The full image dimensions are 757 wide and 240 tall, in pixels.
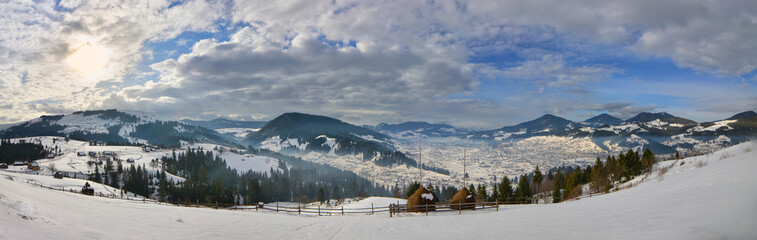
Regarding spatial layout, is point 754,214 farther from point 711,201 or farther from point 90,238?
point 90,238

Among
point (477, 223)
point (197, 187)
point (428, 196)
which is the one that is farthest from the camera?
point (197, 187)

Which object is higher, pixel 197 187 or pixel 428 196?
pixel 428 196

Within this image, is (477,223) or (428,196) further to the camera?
(428,196)

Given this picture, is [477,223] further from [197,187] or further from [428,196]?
[197,187]

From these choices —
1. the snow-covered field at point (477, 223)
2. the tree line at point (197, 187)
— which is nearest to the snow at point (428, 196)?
the snow-covered field at point (477, 223)

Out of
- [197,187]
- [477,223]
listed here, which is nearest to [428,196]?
[477,223]

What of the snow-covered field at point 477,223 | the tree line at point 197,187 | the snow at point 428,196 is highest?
the snow-covered field at point 477,223

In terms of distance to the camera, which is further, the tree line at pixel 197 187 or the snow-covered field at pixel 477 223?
the tree line at pixel 197 187

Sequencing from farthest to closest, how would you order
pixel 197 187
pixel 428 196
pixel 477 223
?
1. pixel 197 187
2. pixel 428 196
3. pixel 477 223

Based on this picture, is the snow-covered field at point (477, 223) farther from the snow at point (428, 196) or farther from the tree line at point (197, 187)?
the tree line at point (197, 187)

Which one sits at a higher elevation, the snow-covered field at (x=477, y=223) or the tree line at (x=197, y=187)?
the snow-covered field at (x=477, y=223)

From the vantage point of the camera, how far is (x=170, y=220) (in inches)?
996

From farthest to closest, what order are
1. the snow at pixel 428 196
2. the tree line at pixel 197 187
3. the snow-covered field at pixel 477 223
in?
1. the tree line at pixel 197 187
2. the snow at pixel 428 196
3. the snow-covered field at pixel 477 223

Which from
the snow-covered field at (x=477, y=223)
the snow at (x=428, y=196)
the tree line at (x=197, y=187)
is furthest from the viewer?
the tree line at (x=197, y=187)
